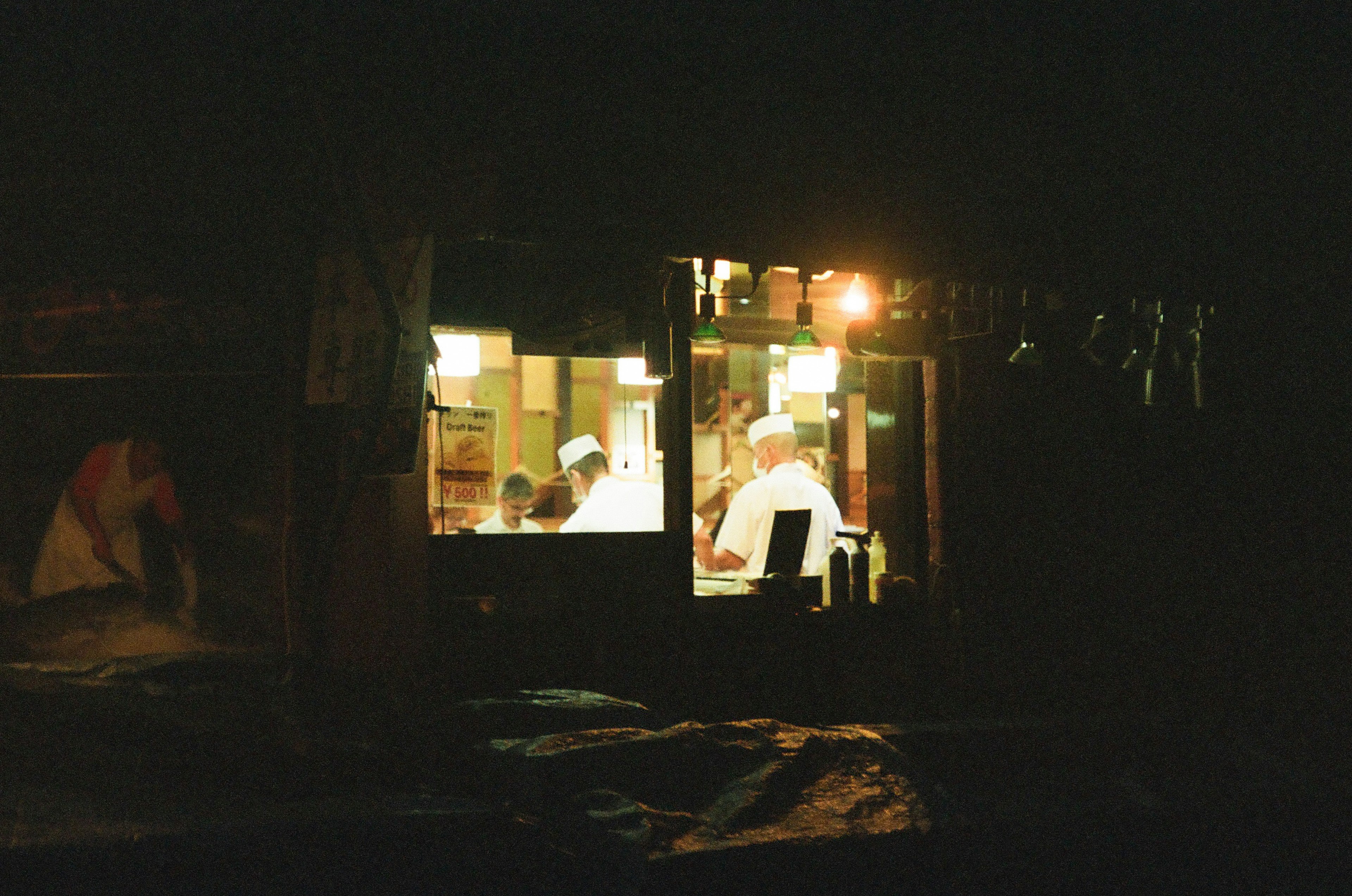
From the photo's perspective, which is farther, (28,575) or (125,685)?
(28,575)

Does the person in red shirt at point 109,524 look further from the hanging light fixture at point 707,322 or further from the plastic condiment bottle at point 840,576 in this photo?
the plastic condiment bottle at point 840,576

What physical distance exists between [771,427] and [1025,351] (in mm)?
2787

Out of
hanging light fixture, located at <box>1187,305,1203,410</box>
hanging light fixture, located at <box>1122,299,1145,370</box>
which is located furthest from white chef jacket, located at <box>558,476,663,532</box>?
hanging light fixture, located at <box>1187,305,1203,410</box>

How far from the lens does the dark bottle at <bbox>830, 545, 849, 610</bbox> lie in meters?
6.28

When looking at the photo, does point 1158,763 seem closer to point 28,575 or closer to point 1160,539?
point 1160,539

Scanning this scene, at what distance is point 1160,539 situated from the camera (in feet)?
22.0

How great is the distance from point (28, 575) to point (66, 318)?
51.3 inches

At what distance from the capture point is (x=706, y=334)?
5.88 metres

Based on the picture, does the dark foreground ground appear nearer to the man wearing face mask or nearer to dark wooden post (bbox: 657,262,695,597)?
dark wooden post (bbox: 657,262,695,597)

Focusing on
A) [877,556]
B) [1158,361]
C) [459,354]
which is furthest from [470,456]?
[1158,361]

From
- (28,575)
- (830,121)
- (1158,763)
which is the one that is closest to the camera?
(28,575)

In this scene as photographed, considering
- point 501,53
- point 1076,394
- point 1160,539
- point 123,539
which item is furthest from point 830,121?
point 123,539

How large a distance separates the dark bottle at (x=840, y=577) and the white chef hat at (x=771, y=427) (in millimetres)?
2257

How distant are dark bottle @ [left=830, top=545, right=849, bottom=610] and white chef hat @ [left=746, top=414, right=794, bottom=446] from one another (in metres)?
2.26
